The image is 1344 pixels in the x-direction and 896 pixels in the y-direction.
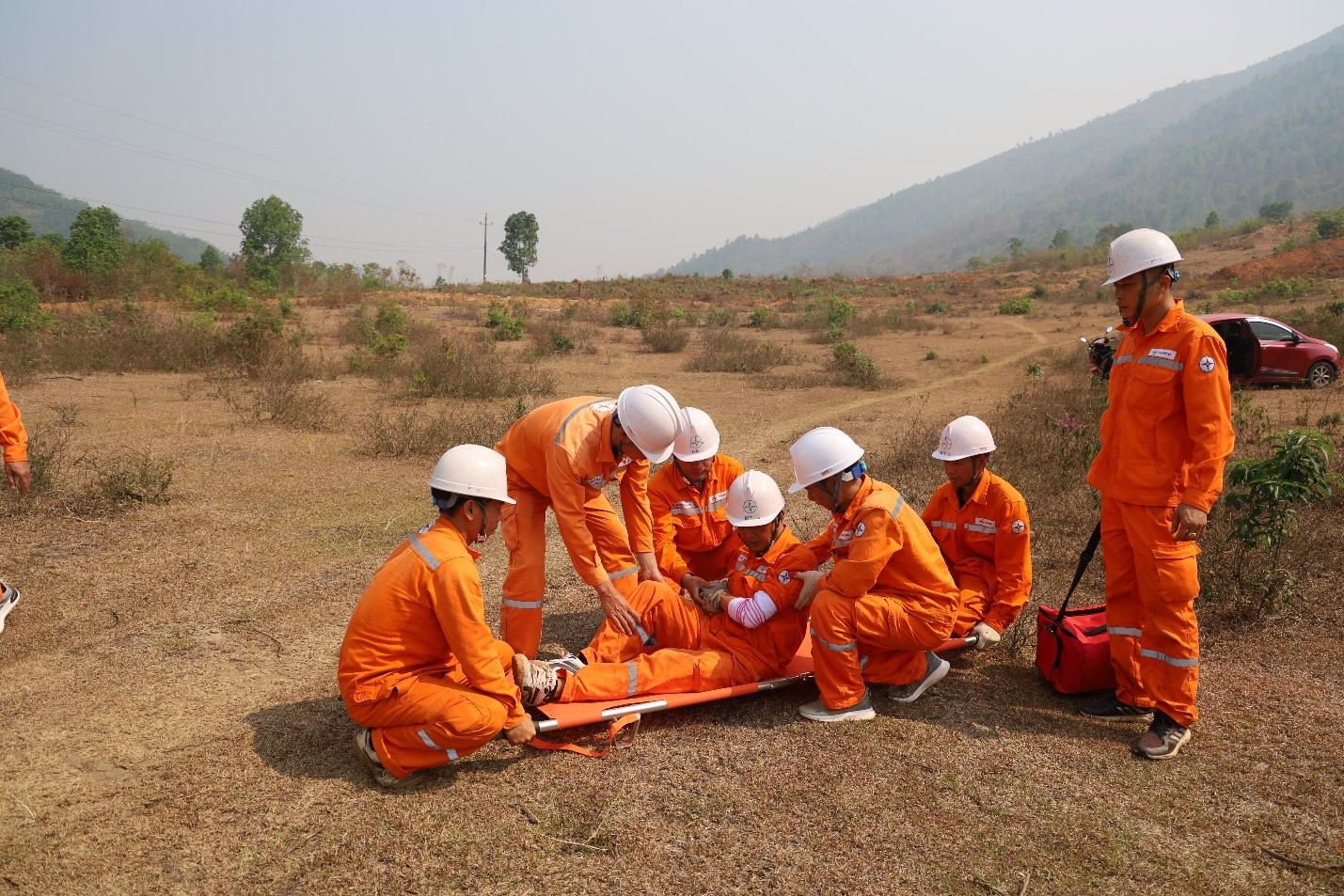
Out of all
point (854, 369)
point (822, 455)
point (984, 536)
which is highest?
point (854, 369)

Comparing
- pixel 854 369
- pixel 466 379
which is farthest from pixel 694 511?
Result: pixel 854 369

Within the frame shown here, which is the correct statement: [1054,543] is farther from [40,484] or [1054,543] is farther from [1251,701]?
[40,484]

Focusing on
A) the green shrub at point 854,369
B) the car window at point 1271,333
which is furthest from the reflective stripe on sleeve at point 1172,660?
the car window at point 1271,333

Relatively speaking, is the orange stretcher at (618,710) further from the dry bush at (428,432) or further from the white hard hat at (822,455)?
the dry bush at (428,432)

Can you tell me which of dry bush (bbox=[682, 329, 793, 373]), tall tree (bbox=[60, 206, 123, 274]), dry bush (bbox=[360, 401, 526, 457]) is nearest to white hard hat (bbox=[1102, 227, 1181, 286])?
dry bush (bbox=[360, 401, 526, 457])

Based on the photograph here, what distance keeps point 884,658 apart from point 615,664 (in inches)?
52.8

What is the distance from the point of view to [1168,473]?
3396 mm

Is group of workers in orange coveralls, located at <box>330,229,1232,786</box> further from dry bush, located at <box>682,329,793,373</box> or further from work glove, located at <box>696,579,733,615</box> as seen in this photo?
dry bush, located at <box>682,329,793,373</box>

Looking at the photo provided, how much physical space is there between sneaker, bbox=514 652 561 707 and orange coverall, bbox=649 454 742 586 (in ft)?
4.21

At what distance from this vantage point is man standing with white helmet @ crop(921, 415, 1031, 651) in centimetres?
430

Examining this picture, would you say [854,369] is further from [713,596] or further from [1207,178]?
[1207,178]

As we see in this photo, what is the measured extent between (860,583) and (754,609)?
60 cm

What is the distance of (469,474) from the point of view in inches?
124

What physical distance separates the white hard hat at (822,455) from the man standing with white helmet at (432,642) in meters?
1.42
